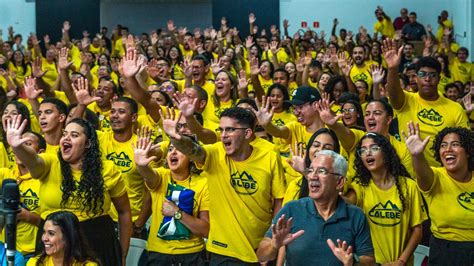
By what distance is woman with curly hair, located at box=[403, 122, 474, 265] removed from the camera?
6422 millimetres

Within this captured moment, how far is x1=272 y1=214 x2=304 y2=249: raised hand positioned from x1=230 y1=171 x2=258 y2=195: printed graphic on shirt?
1411mm

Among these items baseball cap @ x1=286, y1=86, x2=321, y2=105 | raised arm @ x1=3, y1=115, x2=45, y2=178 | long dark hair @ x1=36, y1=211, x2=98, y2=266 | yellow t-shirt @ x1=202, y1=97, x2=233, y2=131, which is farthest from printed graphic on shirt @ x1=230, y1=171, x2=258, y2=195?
yellow t-shirt @ x1=202, y1=97, x2=233, y2=131

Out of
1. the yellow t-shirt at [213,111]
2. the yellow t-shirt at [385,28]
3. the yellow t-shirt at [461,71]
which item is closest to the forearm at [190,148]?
the yellow t-shirt at [213,111]

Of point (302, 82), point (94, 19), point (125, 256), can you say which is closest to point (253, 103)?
point (125, 256)

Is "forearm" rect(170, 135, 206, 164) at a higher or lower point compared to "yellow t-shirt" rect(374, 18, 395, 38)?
lower

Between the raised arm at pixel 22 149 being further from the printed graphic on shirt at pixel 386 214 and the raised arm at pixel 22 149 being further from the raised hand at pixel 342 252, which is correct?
the printed graphic on shirt at pixel 386 214

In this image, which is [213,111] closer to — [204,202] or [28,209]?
[204,202]

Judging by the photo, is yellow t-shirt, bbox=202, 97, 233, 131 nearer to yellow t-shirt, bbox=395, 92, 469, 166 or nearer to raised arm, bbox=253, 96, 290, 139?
raised arm, bbox=253, 96, 290, 139

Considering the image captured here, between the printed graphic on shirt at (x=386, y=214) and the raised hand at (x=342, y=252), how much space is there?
4.09ft

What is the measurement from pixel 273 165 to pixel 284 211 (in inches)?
50.8

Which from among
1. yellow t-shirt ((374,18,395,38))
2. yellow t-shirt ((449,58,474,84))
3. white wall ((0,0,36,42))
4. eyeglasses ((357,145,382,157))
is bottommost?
eyeglasses ((357,145,382,157))

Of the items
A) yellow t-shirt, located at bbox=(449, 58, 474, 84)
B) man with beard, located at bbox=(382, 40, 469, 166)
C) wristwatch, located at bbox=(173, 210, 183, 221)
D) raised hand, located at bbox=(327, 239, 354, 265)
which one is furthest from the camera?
yellow t-shirt, located at bbox=(449, 58, 474, 84)

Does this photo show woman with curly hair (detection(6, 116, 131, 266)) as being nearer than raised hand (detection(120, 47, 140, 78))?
Yes

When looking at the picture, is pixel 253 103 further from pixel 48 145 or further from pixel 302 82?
pixel 302 82
